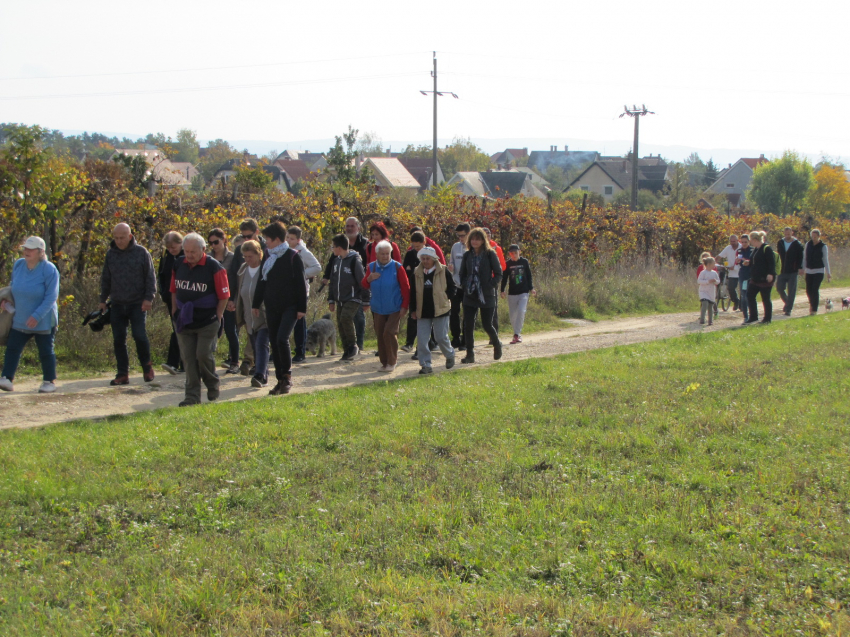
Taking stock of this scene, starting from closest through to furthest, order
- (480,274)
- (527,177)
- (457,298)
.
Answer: (480,274), (457,298), (527,177)

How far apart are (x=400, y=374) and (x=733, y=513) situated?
19.9 feet

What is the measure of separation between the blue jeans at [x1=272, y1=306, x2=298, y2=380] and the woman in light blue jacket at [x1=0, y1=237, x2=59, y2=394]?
2.47 metres

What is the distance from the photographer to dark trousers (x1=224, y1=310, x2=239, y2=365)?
10.5 m

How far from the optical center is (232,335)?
10.6 metres

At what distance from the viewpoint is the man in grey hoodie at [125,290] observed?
30.8 ft

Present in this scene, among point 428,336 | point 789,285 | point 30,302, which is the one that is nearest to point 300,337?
point 428,336

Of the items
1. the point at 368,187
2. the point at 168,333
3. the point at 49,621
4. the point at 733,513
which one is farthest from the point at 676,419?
the point at 368,187

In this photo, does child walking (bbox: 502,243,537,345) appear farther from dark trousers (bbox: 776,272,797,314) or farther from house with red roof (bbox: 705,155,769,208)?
house with red roof (bbox: 705,155,769,208)

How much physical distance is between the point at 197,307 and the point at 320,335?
3635mm

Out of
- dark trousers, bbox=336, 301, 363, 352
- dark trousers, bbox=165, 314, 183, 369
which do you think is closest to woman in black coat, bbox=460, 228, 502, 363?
dark trousers, bbox=336, 301, 363, 352

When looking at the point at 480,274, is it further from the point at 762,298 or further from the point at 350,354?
the point at 762,298

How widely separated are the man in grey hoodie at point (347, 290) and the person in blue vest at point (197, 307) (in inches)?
120

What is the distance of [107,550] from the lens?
15.2 ft

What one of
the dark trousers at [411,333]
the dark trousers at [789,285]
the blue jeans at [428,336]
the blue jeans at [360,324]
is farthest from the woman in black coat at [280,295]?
the dark trousers at [789,285]
